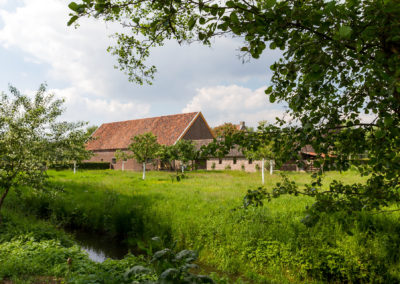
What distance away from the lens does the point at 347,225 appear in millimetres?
2697

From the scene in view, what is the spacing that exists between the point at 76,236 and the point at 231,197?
6.04 meters

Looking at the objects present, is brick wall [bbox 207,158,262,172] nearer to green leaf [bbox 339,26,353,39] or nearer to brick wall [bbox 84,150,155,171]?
brick wall [bbox 84,150,155,171]

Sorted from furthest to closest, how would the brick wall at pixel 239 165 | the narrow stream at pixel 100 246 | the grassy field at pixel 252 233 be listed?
the brick wall at pixel 239 165 < the narrow stream at pixel 100 246 < the grassy field at pixel 252 233

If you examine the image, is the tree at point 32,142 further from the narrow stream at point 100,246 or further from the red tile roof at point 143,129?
the red tile roof at point 143,129

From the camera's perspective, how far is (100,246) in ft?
29.1

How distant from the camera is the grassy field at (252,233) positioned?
5.86 meters

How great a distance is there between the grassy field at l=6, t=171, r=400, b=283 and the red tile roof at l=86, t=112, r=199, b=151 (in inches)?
932

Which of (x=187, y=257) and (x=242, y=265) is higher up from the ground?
(x=187, y=257)

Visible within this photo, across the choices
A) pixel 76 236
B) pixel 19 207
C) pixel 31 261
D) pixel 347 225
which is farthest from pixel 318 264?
pixel 19 207

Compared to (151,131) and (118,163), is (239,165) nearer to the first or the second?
(151,131)

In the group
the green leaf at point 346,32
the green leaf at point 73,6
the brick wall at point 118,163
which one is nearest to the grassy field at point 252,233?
the green leaf at point 346,32

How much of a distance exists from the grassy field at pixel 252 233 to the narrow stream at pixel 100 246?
31 centimetres

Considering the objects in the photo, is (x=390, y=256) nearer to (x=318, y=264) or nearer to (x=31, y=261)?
(x=318, y=264)

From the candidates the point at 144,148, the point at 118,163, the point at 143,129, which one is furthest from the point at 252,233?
the point at 143,129
